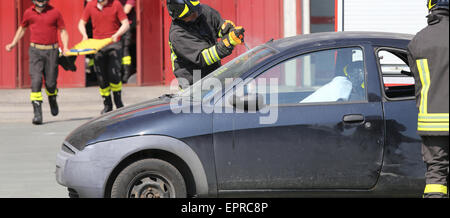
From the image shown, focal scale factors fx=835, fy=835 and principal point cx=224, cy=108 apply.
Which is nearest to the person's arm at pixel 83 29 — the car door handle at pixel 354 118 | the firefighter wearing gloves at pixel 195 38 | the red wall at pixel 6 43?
the red wall at pixel 6 43

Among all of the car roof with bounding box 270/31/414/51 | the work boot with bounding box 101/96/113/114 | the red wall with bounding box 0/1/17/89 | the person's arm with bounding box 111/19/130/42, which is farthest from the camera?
the red wall with bounding box 0/1/17/89

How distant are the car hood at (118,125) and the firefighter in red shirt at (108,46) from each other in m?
6.73

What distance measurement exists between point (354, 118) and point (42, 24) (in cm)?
758

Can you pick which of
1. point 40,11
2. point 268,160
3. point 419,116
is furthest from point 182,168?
point 40,11

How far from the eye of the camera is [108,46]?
43.5 feet

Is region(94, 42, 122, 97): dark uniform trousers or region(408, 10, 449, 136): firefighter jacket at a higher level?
region(408, 10, 449, 136): firefighter jacket

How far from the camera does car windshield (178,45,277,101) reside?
254 inches

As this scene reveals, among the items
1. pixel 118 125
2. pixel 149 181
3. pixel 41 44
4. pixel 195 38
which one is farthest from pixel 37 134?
pixel 149 181

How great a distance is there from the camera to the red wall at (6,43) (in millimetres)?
16359

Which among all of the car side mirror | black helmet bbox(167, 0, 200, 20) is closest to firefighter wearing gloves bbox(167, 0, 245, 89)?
black helmet bbox(167, 0, 200, 20)

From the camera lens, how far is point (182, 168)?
244 inches

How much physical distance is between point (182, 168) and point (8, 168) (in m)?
3.60

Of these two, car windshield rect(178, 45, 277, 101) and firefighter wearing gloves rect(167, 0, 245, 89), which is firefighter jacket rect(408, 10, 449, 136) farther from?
firefighter wearing gloves rect(167, 0, 245, 89)

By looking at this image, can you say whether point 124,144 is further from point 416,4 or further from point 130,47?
point 130,47
